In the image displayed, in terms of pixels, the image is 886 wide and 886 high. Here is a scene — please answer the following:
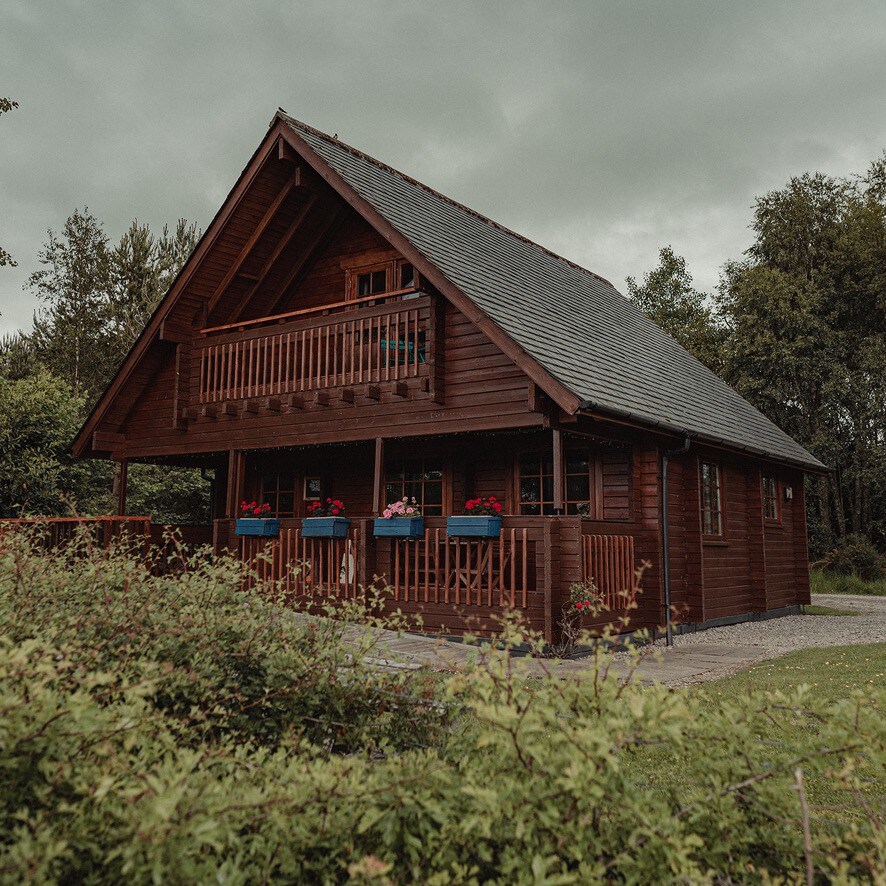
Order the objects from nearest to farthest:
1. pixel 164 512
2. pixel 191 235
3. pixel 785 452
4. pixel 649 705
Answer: pixel 649 705, pixel 785 452, pixel 164 512, pixel 191 235

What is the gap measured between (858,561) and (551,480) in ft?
51.0

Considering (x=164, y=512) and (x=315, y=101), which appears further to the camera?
(x=315, y=101)

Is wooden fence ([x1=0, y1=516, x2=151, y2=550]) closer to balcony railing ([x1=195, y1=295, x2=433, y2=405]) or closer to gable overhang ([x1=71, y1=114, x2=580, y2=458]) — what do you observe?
gable overhang ([x1=71, y1=114, x2=580, y2=458])

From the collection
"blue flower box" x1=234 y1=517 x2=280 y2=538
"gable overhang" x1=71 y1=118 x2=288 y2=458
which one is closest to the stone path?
"blue flower box" x1=234 y1=517 x2=280 y2=538

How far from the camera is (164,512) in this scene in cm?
2403

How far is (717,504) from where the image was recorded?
1253cm

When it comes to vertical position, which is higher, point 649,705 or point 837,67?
point 837,67

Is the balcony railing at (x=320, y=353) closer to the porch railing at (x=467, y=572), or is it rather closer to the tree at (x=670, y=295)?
the porch railing at (x=467, y=572)

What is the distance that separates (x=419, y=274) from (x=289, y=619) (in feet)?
23.3

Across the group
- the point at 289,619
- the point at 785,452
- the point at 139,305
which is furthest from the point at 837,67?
the point at 289,619

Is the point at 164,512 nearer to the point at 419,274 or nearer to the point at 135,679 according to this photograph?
the point at 419,274

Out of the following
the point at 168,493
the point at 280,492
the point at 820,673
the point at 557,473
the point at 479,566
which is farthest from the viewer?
the point at 168,493

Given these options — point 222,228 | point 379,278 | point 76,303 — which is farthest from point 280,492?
point 76,303

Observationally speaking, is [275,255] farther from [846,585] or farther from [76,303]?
[76,303]
